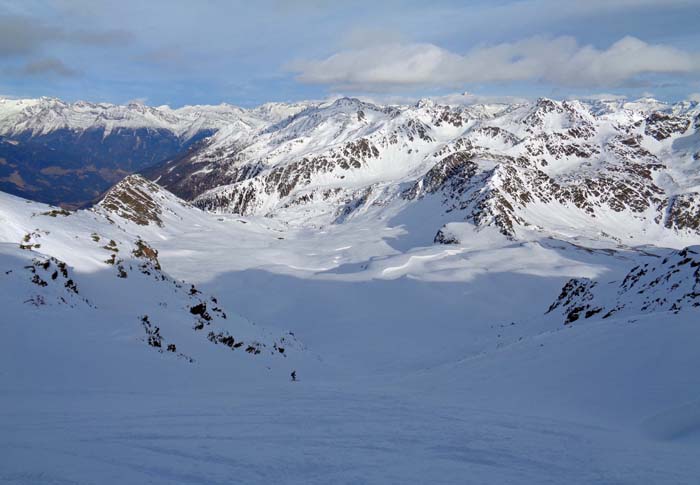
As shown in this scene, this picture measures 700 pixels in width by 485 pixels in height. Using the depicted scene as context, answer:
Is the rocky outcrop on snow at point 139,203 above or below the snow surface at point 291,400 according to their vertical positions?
above

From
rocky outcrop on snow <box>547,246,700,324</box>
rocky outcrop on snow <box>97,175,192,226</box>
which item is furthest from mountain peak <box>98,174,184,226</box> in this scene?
rocky outcrop on snow <box>547,246,700,324</box>

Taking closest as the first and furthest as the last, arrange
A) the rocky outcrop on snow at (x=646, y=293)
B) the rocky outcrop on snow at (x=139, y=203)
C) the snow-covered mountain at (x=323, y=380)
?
the snow-covered mountain at (x=323, y=380), the rocky outcrop on snow at (x=646, y=293), the rocky outcrop on snow at (x=139, y=203)

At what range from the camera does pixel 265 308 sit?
48469 millimetres

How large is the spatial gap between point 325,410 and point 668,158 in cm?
23032

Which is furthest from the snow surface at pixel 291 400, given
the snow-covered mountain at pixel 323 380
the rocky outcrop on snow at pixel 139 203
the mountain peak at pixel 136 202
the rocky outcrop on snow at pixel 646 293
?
the mountain peak at pixel 136 202

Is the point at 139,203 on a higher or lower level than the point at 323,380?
higher

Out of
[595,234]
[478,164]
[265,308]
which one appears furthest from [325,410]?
[478,164]

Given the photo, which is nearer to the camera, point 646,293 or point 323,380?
point 323,380

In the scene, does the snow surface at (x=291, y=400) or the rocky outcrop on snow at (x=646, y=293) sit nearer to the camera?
the snow surface at (x=291, y=400)

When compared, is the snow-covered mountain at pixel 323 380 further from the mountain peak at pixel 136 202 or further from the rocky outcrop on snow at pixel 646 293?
the mountain peak at pixel 136 202

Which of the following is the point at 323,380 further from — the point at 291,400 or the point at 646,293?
the point at 646,293

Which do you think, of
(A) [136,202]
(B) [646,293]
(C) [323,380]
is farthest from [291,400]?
(A) [136,202]

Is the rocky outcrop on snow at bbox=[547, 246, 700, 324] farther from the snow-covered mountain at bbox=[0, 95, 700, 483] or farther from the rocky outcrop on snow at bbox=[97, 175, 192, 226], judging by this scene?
the rocky outcrop on snow at bbox=[97, 175, 192, 226]

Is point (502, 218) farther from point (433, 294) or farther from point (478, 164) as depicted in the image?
point (433, 294)
